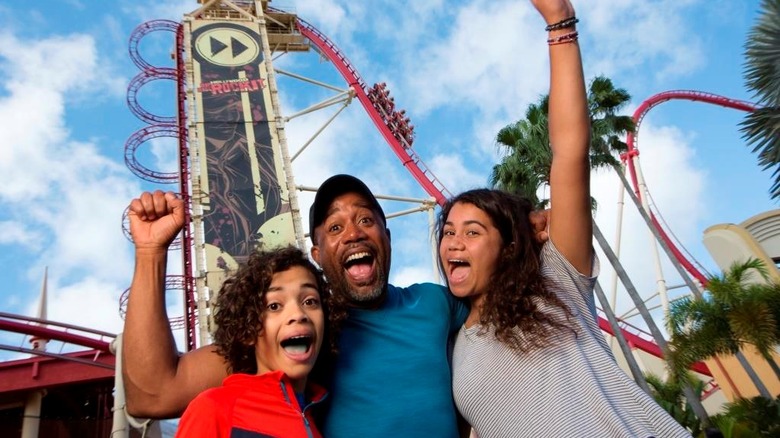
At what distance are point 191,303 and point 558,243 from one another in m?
15.9

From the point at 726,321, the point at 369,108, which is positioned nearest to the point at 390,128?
the point at 369,108

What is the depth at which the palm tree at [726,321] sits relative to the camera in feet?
37.6

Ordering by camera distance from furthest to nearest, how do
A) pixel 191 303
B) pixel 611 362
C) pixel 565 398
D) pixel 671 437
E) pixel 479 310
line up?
pixel 191 303
pixel 479 310
pixel 611 362
pixel 565 398
pixel 671 437

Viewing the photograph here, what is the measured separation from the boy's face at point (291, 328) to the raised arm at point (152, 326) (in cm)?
24

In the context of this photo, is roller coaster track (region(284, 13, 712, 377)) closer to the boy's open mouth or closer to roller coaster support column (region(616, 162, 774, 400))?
roller coaster support column (region(616, 162, 774, 400))

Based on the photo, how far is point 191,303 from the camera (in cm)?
1678

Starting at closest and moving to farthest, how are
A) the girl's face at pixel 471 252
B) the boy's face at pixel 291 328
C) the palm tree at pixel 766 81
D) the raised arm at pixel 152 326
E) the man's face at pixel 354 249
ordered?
the raised arm at pixel 152 326 → the boy's face at pixel 291 328 → the girl's face at pixel 471 252 → the man's face at pixel 354 249 → the palm tree at pixel 766 81

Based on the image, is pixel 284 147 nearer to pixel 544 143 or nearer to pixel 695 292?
pixel 544 143

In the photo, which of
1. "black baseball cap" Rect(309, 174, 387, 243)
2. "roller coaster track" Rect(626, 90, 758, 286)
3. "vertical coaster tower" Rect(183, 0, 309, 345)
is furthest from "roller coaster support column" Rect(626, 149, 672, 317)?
"black baseball cap" Rect(309, 174, 387, 243)

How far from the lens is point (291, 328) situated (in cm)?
195

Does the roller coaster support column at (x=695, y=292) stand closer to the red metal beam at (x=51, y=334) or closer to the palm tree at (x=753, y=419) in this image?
the palm tree at (x=753, y=419)

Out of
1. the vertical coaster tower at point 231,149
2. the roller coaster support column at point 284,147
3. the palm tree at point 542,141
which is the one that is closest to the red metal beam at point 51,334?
the vertical coaster tower at point 231,149

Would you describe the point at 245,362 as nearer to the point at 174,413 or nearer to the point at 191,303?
the point at 174,413

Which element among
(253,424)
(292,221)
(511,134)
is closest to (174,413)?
(253,424)
